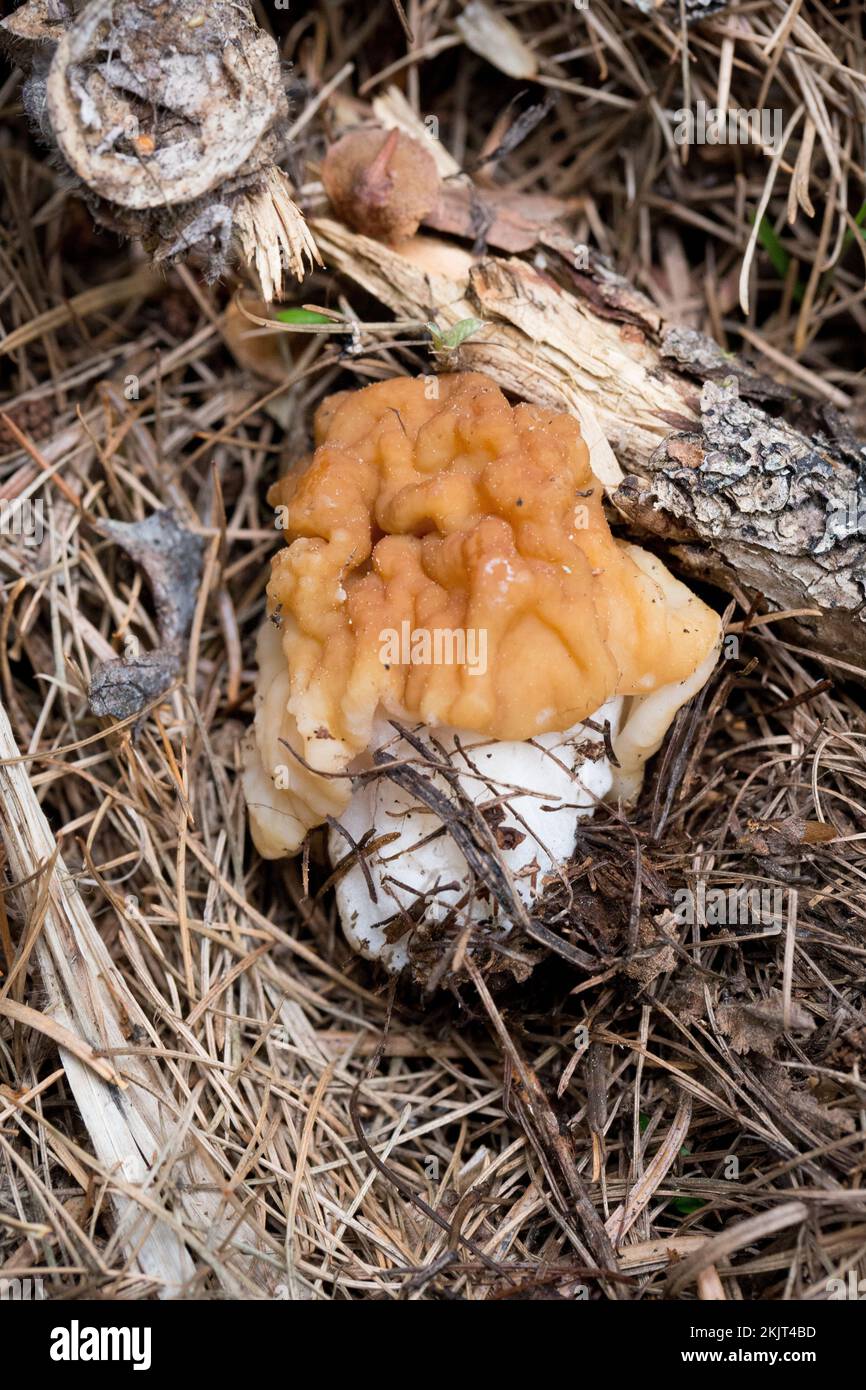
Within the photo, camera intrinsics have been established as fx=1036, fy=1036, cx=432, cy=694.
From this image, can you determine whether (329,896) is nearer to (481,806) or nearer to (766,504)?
(481,806)

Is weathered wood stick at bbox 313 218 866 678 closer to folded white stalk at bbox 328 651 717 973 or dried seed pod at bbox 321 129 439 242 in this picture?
dried seed pod at bbox 321 129 439 242

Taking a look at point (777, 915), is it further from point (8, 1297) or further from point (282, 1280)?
point (8, 1297)

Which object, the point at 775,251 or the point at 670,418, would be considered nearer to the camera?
the point at 670,418

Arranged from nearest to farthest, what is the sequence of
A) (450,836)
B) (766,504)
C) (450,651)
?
1. (450,651)
2. (450,836)
3. (766,504)

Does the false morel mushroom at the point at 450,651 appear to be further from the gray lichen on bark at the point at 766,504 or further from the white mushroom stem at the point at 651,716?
the gray lichen on bark at the point at 766,504

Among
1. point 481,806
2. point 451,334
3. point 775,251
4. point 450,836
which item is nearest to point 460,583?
point 481,806

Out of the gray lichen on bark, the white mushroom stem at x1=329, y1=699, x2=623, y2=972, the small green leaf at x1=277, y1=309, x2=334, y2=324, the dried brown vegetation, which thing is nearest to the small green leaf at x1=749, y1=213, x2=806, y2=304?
the dried brown vegetation
